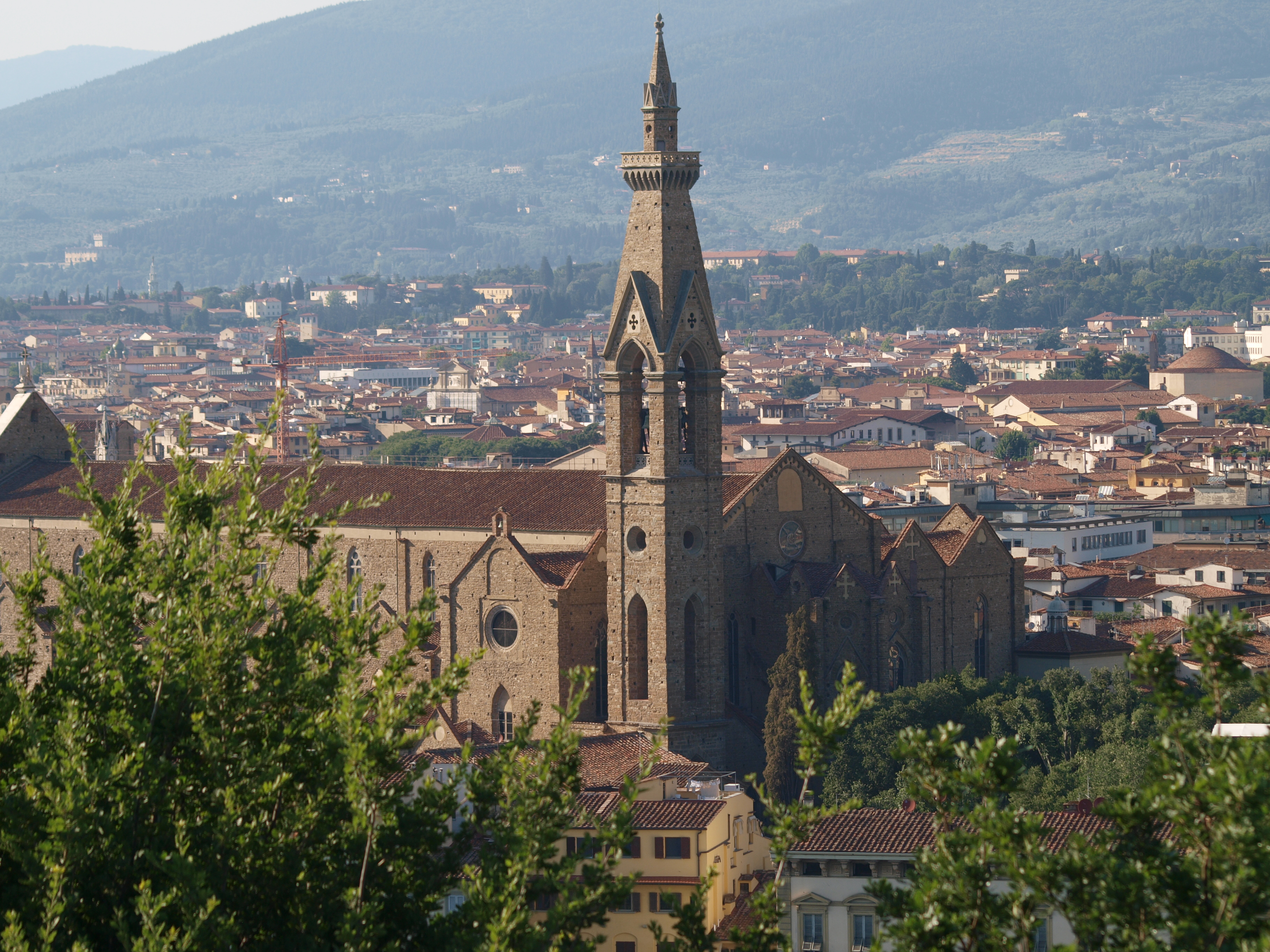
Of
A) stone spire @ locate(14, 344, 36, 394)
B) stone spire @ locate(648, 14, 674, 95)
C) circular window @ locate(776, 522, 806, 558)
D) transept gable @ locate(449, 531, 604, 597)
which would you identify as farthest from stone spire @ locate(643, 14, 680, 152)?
stone spire @ locate(14, 344, 36, 394)

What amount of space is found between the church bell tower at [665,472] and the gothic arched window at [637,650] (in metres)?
0.02

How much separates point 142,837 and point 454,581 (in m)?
30.7

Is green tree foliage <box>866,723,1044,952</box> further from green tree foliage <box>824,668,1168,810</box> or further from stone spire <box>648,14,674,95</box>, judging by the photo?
stone spire <box>648,14,674,95</box>

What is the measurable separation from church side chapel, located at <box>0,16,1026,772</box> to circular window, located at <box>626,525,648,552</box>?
29mm

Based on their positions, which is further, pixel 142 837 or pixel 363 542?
pixel 363 542

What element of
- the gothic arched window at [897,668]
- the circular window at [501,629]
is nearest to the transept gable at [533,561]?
the circular window at [501,629]

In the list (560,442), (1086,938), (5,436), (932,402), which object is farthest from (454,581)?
(932,402)

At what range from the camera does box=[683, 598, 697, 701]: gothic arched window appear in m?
49.6

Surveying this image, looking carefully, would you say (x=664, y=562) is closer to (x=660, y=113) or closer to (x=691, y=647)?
(x=691, y=647)

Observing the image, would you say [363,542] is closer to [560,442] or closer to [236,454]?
[236,454]

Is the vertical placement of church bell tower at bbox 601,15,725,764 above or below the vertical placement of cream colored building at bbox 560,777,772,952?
above

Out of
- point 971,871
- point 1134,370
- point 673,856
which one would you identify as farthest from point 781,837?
point 1134,370

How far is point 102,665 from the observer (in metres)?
21.8

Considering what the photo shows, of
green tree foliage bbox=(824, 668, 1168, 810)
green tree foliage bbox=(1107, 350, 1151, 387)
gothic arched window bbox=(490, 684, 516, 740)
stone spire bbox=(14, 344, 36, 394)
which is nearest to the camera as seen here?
green tree foliage bbox=(824, 668, 1168, 810)
